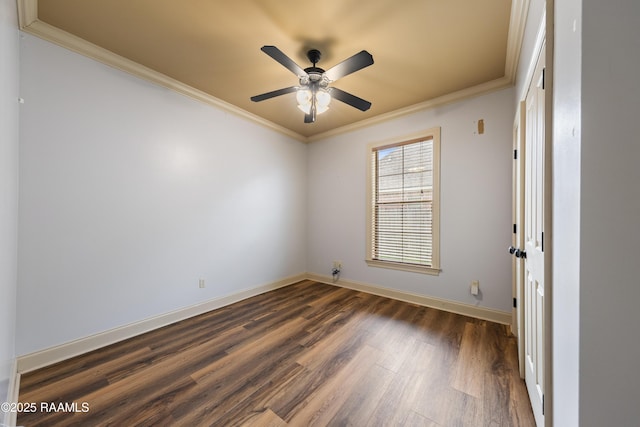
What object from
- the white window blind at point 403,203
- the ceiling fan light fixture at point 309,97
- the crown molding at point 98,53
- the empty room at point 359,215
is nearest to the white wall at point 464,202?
the empty room at point 359,215

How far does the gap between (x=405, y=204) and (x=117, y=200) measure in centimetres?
337

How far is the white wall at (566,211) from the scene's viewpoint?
2.12ft

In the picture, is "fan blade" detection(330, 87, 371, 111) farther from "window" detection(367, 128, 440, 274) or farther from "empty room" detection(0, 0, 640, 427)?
"window" detection(367, 128, 440, 274)

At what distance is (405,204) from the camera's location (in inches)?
131

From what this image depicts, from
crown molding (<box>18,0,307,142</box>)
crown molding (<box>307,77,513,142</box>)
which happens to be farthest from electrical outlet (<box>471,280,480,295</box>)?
crown molding (<box>18,0,307,142</box>)

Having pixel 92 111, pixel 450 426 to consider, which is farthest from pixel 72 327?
pixel 450 426

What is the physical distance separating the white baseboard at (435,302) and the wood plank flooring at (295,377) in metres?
0.13

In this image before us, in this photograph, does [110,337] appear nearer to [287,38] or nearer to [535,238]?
[287,38]

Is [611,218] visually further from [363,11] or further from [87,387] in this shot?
[87,387]

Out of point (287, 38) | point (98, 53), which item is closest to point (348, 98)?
point (287, 38)

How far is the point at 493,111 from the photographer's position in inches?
103

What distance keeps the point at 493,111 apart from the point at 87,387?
4409 millimetres

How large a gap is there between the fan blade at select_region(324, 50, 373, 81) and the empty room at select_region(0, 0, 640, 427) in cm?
2

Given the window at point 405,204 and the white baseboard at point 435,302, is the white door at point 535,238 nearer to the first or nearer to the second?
the white baseboard at point 435,302
